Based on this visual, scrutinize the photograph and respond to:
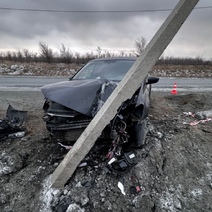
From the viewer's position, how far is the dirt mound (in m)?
2.49

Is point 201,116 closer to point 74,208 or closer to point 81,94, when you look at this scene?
point 81,94

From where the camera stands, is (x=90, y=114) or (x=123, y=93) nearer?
(x=123, y=93)

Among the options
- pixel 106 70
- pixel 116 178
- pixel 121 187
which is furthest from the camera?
pixel 106 70

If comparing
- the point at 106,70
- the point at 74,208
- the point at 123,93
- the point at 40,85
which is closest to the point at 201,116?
the point at 106,70

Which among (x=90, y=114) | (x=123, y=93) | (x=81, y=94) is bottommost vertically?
(x=90, y=114)

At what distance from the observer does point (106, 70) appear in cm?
439

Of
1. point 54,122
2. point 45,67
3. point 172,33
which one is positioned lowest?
point 45,67

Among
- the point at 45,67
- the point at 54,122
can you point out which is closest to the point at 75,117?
the point at 54,122

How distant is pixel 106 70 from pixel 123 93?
1.82 meters

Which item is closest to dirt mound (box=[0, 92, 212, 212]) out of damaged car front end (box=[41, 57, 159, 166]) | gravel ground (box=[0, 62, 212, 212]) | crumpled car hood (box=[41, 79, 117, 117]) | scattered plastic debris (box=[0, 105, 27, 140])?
gravel ground (box=[0, 62, 212, 212])

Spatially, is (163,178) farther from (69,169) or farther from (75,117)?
(75,117)

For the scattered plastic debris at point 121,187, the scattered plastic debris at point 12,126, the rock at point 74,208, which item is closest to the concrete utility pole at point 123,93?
the rock at point 74,208

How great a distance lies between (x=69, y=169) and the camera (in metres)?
2.69

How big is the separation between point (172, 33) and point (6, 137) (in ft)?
11.4
